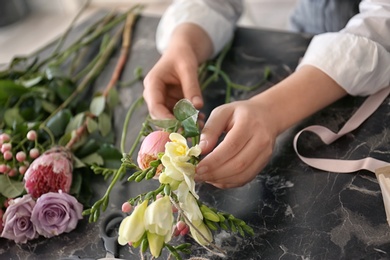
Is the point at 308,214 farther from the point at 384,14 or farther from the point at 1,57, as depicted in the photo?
the point at 1,57

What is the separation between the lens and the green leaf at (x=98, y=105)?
2.53 feet

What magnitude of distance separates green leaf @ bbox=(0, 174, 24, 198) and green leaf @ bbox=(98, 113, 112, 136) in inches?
5.9

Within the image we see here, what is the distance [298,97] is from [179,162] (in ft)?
0.82

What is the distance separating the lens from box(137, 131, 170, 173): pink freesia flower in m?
0.51

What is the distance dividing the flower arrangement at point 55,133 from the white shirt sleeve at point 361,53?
1.02 feet

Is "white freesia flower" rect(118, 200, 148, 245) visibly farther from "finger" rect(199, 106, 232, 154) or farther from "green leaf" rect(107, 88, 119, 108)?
"green leaf" rect(107, 88, 119, 108)

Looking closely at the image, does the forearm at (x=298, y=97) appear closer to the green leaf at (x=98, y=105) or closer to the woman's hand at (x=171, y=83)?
the woman's hand at (x=171, y=83)

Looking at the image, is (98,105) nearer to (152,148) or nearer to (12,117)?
(12,117)

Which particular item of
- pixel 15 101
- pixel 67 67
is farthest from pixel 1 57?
pixel 15 101

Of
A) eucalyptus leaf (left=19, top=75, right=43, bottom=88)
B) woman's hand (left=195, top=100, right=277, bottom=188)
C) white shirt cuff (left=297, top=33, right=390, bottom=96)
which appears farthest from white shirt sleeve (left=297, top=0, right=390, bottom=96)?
eucalyptus leaf (left=19, top=75, right=43, bottom=88)

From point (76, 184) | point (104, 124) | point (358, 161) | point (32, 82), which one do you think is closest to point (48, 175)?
point (76, 184)

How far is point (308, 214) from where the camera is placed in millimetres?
554

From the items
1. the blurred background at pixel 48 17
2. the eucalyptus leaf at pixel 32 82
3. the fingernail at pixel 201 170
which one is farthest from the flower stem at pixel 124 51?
the blurred background at pixel 48 17

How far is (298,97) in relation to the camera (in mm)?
644
